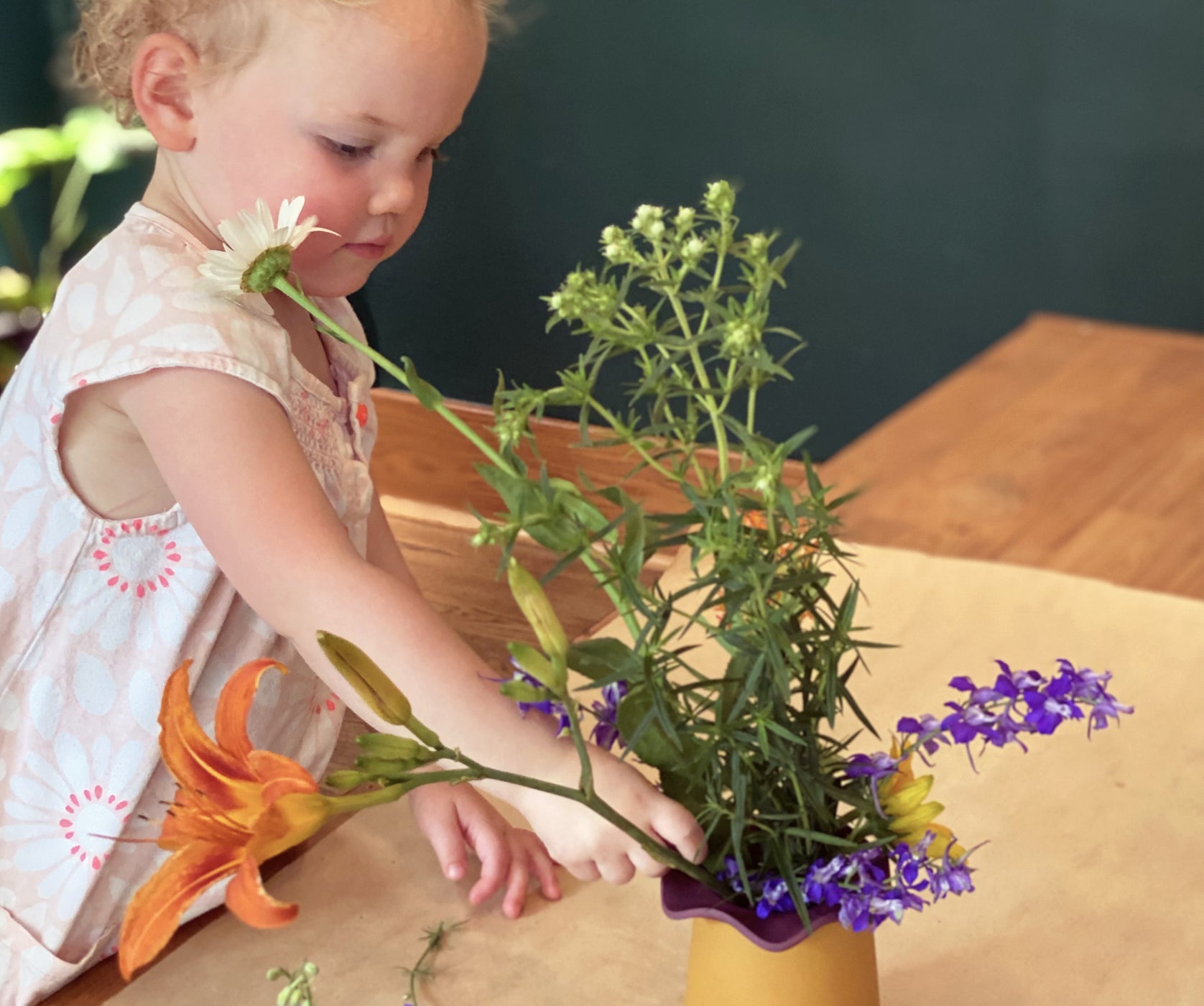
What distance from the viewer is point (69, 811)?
36.7 inches

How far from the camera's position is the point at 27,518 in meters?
0.91

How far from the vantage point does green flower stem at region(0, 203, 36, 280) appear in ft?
6.16

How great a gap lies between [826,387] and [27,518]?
1432mm

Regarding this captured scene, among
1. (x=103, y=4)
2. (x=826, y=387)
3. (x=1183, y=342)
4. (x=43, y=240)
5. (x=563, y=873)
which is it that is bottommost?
(x=1183, y=342)

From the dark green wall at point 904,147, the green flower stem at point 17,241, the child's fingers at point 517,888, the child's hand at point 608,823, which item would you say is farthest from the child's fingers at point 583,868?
the green flower stem at point 17,241

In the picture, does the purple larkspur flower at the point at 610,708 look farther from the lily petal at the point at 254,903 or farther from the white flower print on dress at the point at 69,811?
the white flower print on dress at the point at 69,811

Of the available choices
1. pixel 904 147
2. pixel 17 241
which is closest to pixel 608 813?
pixel 17 241

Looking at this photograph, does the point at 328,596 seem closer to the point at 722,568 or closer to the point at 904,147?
the point at 722,568

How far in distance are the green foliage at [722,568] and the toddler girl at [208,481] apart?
80 millimetres

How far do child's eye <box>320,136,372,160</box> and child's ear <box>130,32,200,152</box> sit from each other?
0.09 m

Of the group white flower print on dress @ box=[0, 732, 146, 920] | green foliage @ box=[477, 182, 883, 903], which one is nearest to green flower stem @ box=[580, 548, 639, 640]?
green foliage @ box=[477, 182, 883, 903]

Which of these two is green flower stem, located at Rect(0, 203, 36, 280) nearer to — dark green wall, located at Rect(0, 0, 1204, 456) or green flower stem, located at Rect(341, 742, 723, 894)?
dark green wall, located at Rect(0, 0, 1204, 456)

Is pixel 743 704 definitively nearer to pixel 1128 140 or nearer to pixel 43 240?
pixel 43 240

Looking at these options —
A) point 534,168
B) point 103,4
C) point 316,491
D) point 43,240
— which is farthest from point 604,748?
point 43,240
